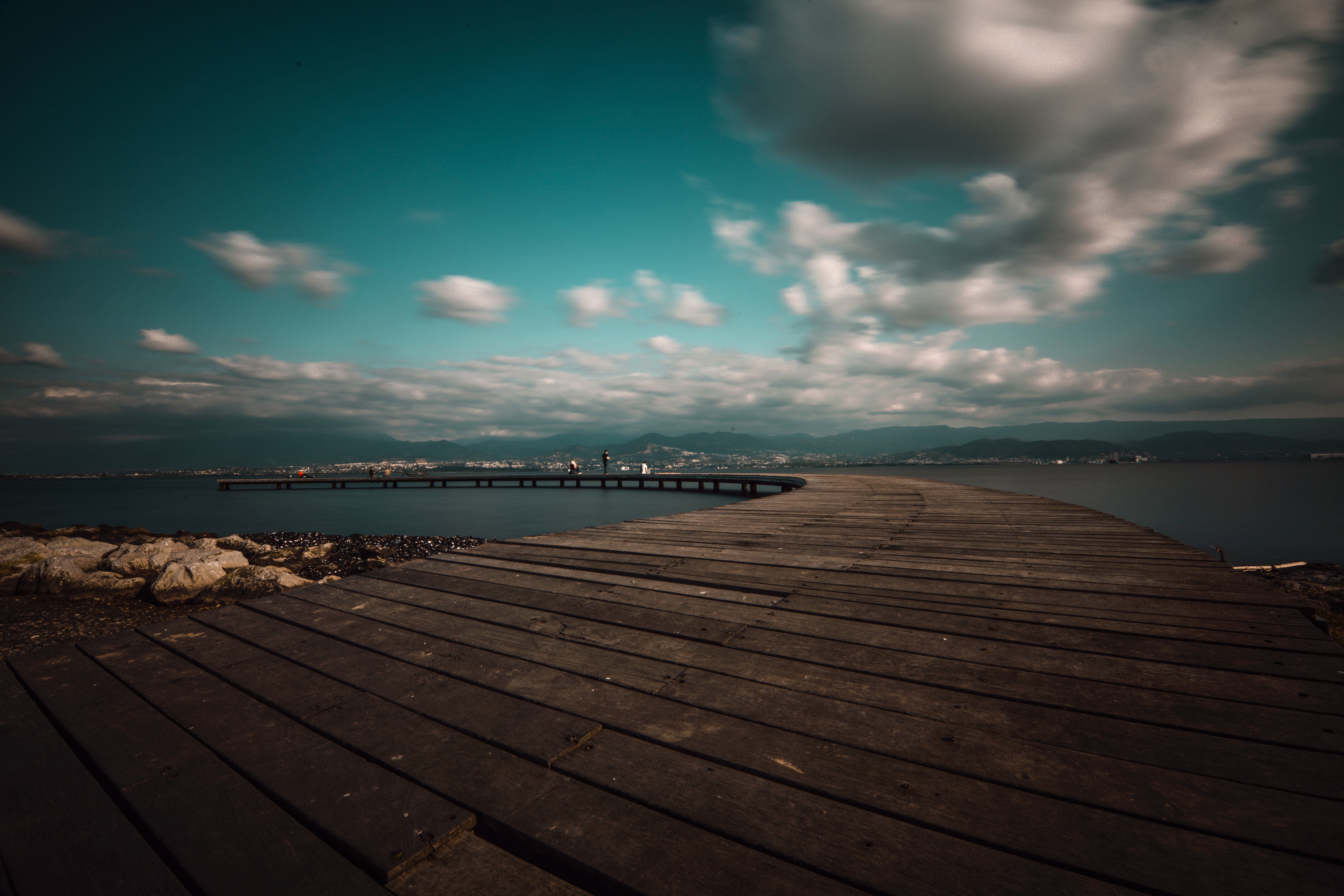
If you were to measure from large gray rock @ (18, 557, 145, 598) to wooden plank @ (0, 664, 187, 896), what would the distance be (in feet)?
25.5

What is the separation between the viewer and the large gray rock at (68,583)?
728 cm

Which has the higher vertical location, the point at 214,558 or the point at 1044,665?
the point at 1044,665

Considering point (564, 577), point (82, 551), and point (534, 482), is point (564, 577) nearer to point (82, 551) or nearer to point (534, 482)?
point (82, 551)

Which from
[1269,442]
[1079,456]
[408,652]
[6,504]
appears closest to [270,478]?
[6,504]

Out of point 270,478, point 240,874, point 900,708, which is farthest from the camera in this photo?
point 270,478

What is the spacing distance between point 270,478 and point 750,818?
7370 cm

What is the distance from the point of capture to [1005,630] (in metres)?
2.57

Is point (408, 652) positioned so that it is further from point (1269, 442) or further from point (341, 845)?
point (1269, 442)

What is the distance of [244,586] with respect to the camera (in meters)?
6.87

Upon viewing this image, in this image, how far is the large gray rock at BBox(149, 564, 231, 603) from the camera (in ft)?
22.6

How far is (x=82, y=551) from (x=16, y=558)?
95.9 inches

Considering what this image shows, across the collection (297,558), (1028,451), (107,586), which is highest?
(107,586)

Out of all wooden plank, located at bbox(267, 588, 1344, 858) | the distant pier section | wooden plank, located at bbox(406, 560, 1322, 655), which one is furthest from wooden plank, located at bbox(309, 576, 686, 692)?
the distant pier section

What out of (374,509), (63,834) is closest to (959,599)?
(63,834)
